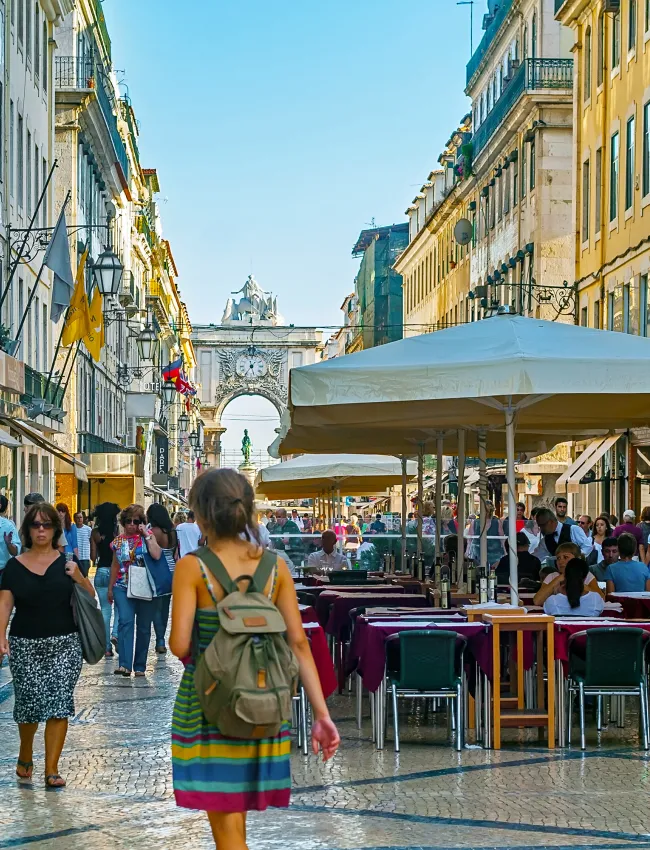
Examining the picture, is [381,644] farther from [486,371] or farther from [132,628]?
[132,628]

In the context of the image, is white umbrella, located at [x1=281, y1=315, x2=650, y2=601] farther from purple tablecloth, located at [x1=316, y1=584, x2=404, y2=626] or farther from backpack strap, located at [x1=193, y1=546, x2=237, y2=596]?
backpack strap, located at [x1=193, y1=546, x2=237, y2=596]

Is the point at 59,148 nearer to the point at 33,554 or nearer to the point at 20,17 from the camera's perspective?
the point at 20,17

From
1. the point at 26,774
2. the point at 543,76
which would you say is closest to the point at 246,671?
the point at 26,774

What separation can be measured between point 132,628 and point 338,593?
2.47 meters

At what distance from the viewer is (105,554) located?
1858 centimetres

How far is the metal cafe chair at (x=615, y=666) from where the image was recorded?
10.2 metres

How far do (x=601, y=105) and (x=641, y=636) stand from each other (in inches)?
1016

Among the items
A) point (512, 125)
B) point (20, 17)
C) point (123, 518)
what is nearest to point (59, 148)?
point (20, 17)

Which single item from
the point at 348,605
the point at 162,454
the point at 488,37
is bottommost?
the point at 348,605

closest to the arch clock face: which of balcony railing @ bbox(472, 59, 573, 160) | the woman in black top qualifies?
balcony railing @ bbox(472, 59, 573, 160)

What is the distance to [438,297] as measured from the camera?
65812 millimetres

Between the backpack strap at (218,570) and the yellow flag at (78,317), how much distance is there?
74.6 ft

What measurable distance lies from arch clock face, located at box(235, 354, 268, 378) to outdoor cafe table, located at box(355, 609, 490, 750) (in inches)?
4746

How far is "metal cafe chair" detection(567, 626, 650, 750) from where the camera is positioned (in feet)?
33.6
